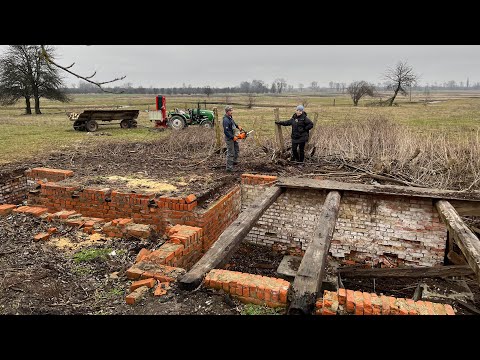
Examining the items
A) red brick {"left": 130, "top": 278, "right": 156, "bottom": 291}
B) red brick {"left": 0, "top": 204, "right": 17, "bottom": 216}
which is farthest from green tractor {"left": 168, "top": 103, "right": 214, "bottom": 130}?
red brick {"left": 130, "top": 278, "right": 156, "bottom": 291}

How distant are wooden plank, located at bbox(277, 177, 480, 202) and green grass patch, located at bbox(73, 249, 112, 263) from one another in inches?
131

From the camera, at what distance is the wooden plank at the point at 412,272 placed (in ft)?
18.9

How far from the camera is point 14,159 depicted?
1009 cm

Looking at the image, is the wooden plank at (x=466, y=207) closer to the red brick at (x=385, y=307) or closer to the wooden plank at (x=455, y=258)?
the wooden plank at (x=455, y=258)

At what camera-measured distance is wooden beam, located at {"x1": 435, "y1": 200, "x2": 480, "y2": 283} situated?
374 centimetres

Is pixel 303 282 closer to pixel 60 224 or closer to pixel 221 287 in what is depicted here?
pixel 221 287

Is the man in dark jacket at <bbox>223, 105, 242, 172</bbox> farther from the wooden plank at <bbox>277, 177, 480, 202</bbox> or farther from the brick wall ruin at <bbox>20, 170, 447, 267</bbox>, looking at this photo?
the wooden plank at <bbox>277, 177, 480, 202</bbox>

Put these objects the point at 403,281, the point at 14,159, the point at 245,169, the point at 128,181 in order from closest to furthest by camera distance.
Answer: the point at 403,281 < the point at 128,181 < the point at 245,169 < the point at 14,159

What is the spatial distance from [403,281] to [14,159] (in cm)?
996

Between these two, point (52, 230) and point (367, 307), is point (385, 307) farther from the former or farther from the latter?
point (52, 230)

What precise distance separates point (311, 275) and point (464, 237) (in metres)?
2.22

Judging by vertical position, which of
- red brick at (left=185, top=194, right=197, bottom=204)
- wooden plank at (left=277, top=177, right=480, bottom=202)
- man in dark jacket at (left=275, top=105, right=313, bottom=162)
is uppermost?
man in dark jacket at (left=275, top=105, right=313, bottom=162)

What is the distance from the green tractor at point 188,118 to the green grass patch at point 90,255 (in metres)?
13.3
